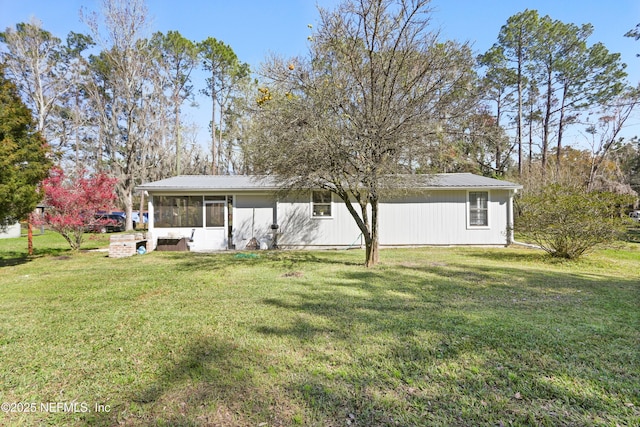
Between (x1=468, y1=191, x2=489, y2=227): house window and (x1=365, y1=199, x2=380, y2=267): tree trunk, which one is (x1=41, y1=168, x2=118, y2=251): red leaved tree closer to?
(x1=365, y1=199, x2=380, y2=267): tree trunk

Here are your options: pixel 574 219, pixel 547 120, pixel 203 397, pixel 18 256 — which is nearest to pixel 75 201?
pixel 18 256

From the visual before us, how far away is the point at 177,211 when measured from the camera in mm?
11789

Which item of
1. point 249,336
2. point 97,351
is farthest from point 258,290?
point 97,351

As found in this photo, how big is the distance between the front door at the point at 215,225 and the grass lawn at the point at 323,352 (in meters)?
5.47

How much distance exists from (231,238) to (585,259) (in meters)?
11.5

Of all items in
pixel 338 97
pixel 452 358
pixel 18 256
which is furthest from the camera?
pixel 18 256

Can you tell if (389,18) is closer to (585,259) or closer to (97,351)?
(97,351)

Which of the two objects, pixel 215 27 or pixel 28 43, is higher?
pixel 28 43

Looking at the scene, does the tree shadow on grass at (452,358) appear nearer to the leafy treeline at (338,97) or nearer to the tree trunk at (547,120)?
the leafy treeline at (338,97)

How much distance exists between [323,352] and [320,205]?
30.2ft

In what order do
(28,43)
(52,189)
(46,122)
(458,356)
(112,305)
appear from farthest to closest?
(46,122) < (28,43) < (52,189) < (112,305) < (458,356)

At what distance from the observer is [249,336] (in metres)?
3.53

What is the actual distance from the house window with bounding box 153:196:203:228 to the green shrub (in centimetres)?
1126

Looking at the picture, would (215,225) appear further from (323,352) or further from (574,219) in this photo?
(574,219)
